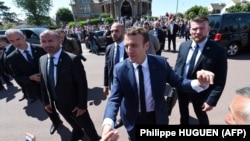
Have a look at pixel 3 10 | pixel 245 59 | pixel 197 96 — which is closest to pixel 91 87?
pixel 197 96

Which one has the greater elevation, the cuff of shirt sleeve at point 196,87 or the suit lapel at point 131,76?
the suit lapel at point 131,76

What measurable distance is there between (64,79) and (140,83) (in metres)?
1.44

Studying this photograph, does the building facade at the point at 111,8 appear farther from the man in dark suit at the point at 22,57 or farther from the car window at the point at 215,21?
the man in dark suit at the point at 22,57

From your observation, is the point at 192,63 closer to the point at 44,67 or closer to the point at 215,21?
the point at 44,67

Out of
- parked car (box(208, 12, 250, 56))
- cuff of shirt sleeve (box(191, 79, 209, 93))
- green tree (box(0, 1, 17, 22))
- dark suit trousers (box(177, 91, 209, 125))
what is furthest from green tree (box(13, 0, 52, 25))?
cuff of shirt sleeve (box(191, 79, 209, 93))

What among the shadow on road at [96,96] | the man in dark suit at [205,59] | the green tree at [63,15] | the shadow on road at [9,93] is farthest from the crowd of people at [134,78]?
the green tree at [63,15]

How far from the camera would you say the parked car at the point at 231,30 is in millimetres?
9484

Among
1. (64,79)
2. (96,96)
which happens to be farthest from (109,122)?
(96,96)

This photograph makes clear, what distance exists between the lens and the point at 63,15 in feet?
227

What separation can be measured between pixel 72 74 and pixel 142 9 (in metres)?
67.9

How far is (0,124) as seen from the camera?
521 cm

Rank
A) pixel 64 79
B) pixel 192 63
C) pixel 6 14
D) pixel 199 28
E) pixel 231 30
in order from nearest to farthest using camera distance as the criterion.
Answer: pixel 199 28 → pixel 192 63 → pixel 64 79 → pixel 231 30 → pixel 6 14

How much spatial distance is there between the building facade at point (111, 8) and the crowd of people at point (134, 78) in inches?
2260

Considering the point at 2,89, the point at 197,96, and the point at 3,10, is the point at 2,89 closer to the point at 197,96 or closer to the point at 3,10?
the point at 197,96
